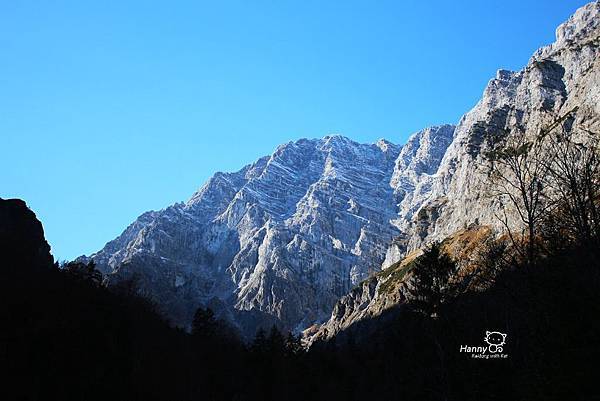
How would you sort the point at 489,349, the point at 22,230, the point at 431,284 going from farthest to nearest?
the point at 22,230 < the point at 431,284 < the point at 489,349

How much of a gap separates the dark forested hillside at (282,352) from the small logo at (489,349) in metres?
0.39

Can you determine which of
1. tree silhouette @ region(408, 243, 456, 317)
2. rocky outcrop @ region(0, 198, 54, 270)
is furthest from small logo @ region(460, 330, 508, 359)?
rocky outcrop @ region(0, 198, 54, 270)

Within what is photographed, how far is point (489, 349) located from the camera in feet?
111

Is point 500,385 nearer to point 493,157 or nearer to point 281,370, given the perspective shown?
point 493,157

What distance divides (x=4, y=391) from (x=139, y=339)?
18.2 m

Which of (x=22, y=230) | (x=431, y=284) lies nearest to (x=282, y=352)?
(x=22, y=230)

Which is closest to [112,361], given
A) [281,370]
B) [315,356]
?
[281,370]

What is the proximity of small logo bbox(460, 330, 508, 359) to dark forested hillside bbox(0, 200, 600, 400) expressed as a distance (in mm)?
389

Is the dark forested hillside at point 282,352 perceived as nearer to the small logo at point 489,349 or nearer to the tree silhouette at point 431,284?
the tree silhouette at point 431,284

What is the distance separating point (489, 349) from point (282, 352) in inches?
2035

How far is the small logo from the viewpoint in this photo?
3297 cm

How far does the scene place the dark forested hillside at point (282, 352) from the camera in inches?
651

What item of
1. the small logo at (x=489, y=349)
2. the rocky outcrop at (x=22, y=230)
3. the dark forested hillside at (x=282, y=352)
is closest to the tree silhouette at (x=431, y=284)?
the dark forested hillside at (x=282, y=352)

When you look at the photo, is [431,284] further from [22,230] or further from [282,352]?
[22,230]
